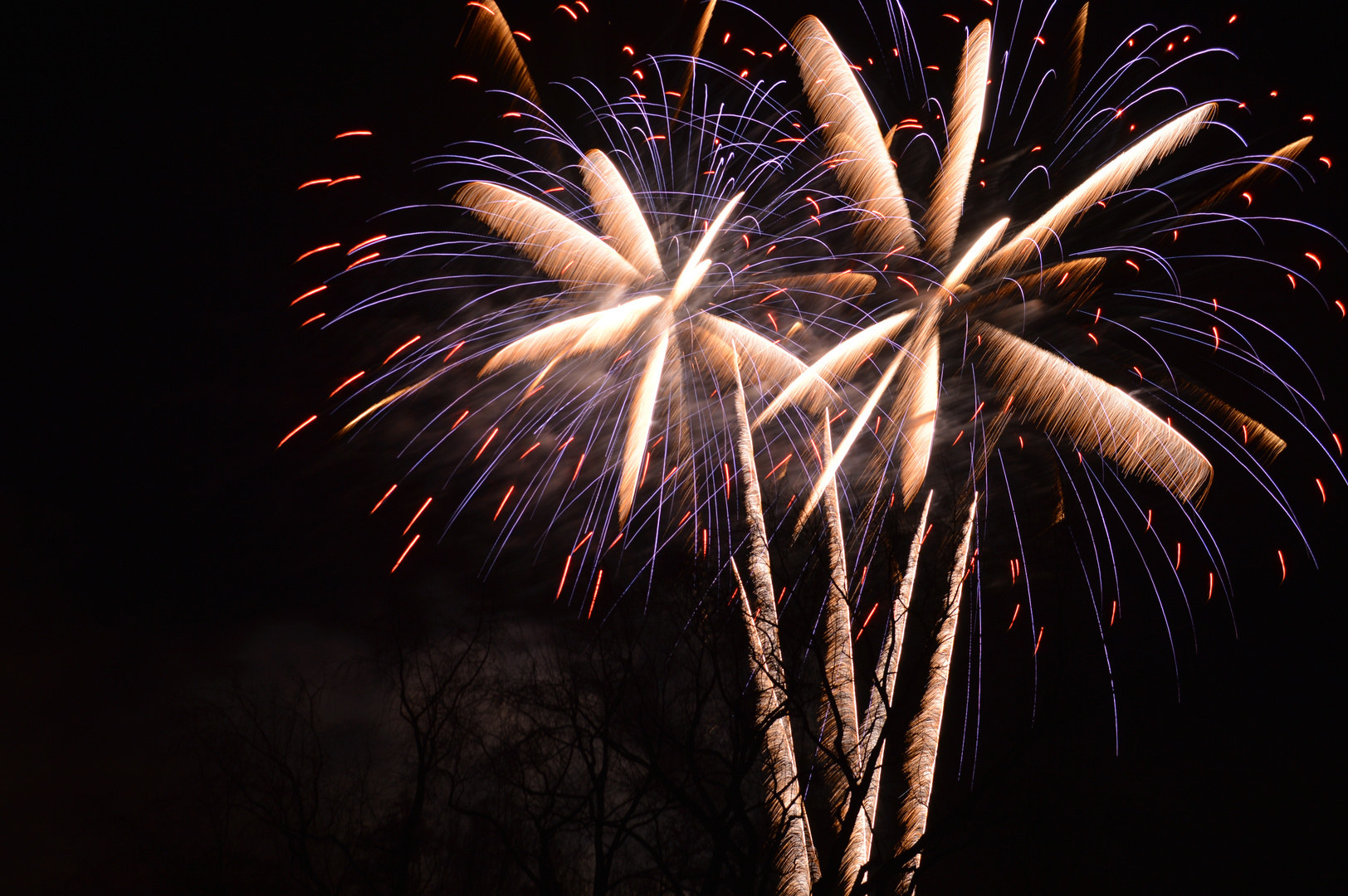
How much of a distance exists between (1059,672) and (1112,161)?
6372mm

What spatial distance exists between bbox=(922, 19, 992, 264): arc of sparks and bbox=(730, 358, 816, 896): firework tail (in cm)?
330

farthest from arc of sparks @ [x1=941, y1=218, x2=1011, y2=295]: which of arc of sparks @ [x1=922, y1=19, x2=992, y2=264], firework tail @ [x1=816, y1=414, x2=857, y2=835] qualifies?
firework tail @ [x1=816, y1=414, x2=857, y2=835]

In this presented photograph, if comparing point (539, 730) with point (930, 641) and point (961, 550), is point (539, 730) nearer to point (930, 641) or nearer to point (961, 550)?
point (930, 641)

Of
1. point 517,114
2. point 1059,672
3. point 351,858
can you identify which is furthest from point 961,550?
point 351,858

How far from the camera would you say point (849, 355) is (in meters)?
9.67

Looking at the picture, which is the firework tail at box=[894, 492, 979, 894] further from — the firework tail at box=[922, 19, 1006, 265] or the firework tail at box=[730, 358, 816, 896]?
the firework tail at box=[922, 19, 1006, 265]

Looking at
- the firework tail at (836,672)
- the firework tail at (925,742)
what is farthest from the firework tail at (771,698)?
the firework tail at (925,742)

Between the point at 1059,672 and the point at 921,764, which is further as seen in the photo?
the point at 921,764

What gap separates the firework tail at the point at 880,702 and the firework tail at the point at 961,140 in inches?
153

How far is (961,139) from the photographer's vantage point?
918cm

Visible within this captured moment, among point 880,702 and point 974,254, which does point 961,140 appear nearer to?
point 974,254

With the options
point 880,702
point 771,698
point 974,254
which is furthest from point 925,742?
point 974,254

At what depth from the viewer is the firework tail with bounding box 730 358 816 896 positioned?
9.24 metres

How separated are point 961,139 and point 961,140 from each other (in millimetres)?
11
